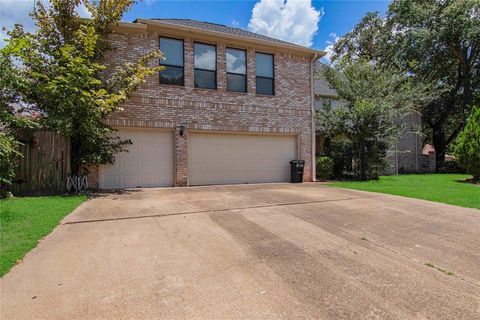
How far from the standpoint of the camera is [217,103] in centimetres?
1243

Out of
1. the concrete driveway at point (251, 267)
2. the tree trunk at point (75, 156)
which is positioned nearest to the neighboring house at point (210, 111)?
the tree trunk at point (75, 156)

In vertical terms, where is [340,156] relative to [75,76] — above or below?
below

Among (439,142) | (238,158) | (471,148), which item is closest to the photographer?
(238,158)

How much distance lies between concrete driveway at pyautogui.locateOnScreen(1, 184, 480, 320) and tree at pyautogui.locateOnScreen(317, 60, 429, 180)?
789cm

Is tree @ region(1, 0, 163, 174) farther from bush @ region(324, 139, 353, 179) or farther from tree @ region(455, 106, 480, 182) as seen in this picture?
tree @ region(455, 106, 480, 182)

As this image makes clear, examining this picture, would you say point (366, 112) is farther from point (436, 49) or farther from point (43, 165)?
point (43, 165)

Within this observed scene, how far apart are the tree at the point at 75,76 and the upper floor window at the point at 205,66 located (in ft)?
7.60

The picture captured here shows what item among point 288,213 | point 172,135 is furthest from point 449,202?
point 172,135

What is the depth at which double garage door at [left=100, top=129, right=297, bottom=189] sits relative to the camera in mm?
11164

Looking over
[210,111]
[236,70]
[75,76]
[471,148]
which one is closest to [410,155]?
[471,148]

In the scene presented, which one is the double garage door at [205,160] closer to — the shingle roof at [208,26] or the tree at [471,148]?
the shingle roof at [208,26]

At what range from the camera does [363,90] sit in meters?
14.5

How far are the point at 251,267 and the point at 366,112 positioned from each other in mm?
11844

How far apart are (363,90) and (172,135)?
8994mm
